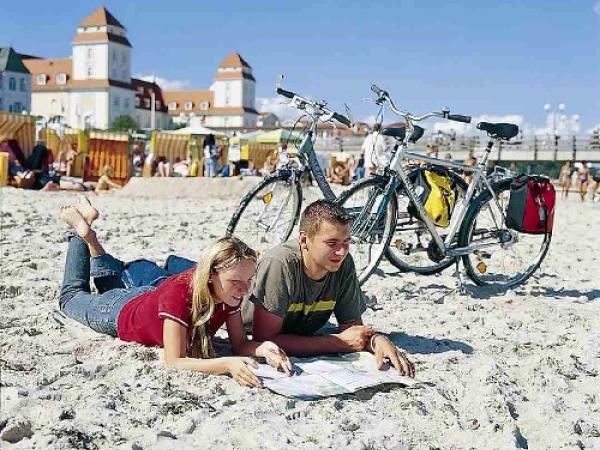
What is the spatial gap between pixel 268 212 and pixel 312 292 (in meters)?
2.46

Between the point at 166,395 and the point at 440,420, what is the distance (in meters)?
1.02

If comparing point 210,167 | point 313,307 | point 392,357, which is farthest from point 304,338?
point 210,167

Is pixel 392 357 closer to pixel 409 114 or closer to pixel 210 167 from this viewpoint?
pixel 409 114

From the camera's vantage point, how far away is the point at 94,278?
4477 millimetres

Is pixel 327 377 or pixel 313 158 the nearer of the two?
pixel 327 377

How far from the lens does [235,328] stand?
11.8 feet

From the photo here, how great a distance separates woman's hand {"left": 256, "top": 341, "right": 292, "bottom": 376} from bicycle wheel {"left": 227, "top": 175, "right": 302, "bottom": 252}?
2.41 metres

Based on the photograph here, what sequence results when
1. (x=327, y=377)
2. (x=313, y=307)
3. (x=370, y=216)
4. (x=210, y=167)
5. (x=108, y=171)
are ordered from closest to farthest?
(x=327, y=377), (x=313, y=307), (x=370, y=216), (x=108, y=171), (x=210, y=167)

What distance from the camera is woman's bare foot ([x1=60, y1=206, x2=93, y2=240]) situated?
14.7 ft

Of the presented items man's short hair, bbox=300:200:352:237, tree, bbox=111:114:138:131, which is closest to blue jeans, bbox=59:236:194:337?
man's short hair, bbox=300:200:352:237

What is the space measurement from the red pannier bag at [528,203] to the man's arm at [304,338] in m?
2.33

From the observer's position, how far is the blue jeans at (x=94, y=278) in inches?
164

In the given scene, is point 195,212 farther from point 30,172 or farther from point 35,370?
point 35,370

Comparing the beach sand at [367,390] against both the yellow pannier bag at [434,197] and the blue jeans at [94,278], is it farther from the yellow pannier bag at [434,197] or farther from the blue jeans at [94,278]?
the yellow pannier bag at [434,197]
